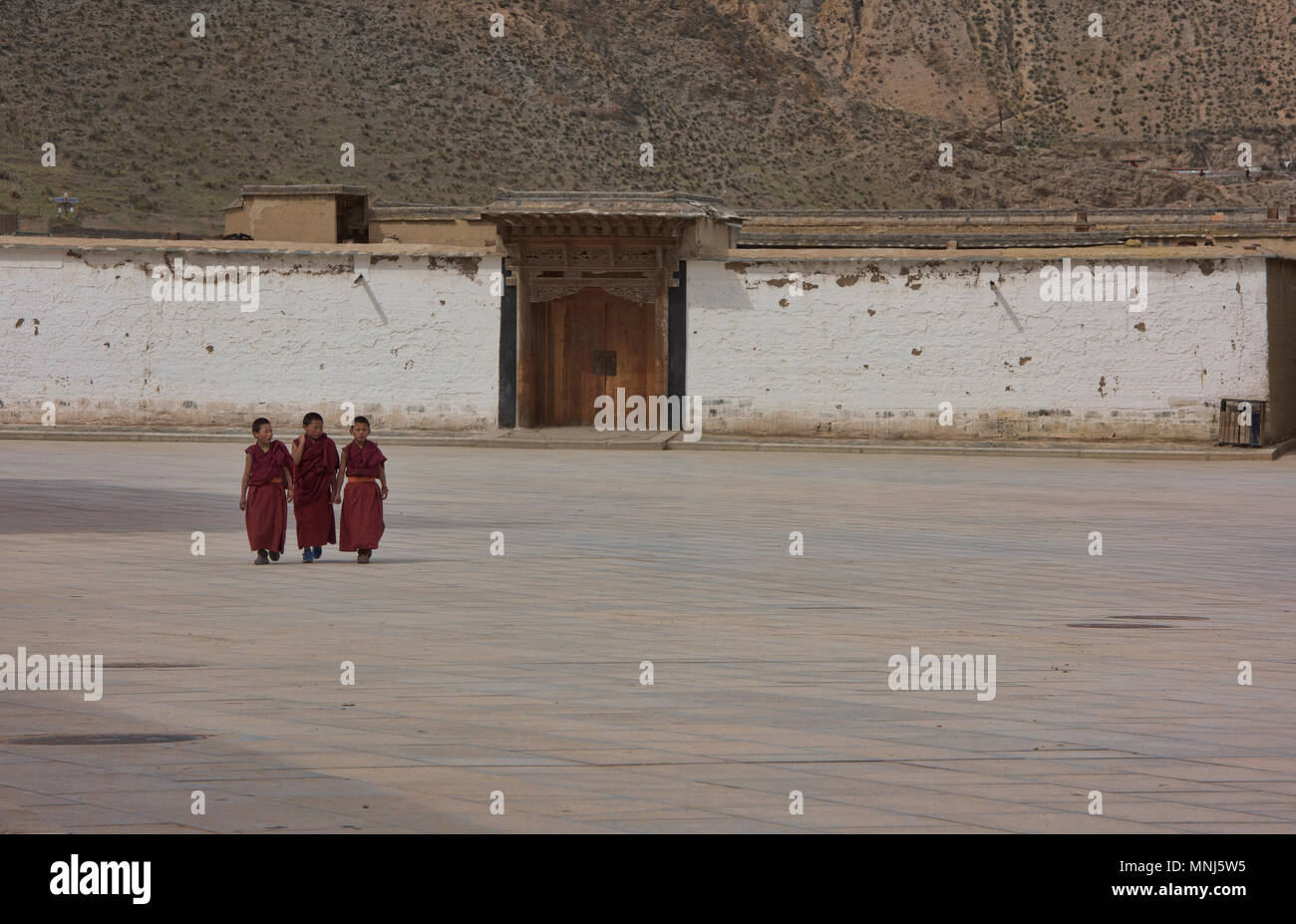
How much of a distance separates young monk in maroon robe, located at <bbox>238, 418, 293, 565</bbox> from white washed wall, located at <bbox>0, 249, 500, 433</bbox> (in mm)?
17345

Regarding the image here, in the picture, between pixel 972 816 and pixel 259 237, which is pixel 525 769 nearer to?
pixel 972 816

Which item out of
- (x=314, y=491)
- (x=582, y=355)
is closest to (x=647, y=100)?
(x=582, y=355)

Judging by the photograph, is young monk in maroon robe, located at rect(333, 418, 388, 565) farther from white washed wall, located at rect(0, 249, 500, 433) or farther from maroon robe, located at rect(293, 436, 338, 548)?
white washed wall, located at rect(0, 249, 500, 433)

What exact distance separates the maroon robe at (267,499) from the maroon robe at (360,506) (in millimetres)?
461

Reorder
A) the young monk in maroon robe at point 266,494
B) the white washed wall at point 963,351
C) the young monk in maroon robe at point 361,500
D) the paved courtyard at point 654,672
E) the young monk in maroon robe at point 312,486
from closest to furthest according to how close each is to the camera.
A: 1. the paved courtyard at point 654,672
2. the young monk in maroon robe at point 266,494
3. the young monk in maroon robe at point 361,500
4. the young monk in maroon robe at point 312,486
5. the white washed wall at point 963,351

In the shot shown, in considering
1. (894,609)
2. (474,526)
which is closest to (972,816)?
(894,609)

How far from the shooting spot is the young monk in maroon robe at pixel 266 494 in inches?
503

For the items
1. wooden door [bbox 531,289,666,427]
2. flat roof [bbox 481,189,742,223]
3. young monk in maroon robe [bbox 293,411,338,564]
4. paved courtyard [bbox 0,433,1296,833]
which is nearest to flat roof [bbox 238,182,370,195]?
flat roof [bbox 481,189,742,223]

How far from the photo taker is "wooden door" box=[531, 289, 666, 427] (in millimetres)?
30625

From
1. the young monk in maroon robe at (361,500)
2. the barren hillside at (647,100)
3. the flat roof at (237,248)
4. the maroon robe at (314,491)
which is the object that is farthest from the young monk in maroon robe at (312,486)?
the barren hillside at (647,100)

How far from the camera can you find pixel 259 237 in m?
38.2

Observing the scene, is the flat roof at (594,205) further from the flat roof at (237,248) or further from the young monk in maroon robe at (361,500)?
the young monk in maroon robe at (361,500)

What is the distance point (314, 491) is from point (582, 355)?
58.3 ft

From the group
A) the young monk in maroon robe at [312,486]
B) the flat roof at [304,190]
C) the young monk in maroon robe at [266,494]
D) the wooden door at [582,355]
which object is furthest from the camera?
the flat roof at [304,190]
